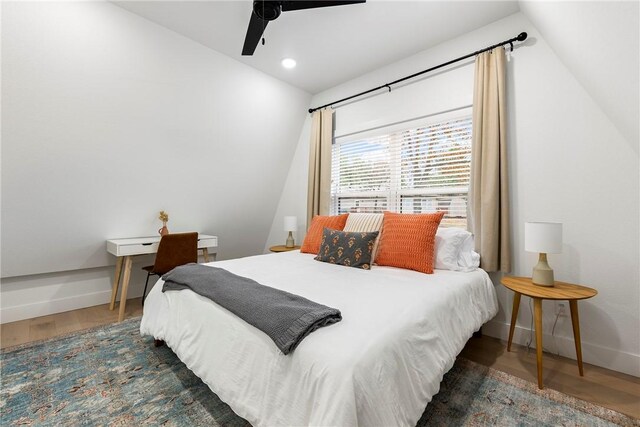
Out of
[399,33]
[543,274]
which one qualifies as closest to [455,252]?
[543,274]

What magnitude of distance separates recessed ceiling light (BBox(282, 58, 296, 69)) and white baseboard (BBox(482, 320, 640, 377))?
3.25m

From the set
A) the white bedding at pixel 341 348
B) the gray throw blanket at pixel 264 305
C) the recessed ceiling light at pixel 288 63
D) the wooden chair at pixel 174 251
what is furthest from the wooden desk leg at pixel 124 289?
the recessed ceiling light at pixel 288 63

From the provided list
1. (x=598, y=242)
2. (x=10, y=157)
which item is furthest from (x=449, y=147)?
(x=10, y=157)

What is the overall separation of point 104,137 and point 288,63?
196cm

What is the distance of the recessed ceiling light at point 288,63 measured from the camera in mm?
2996

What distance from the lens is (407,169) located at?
118 inches

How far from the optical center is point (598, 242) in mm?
1955

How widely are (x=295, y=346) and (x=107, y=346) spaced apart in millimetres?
1929

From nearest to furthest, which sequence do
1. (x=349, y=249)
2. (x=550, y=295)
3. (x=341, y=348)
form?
(x=341, y=348)
(x=550, y=295)
(x=349, y=249)

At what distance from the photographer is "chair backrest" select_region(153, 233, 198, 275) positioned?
277 cm

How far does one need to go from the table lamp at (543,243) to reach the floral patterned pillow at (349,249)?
1089mm

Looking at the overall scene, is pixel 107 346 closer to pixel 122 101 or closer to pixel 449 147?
pixel 122 101

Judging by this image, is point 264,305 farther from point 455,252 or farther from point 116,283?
point 116,283

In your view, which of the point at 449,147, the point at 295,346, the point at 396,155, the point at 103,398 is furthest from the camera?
the point at 396,155
